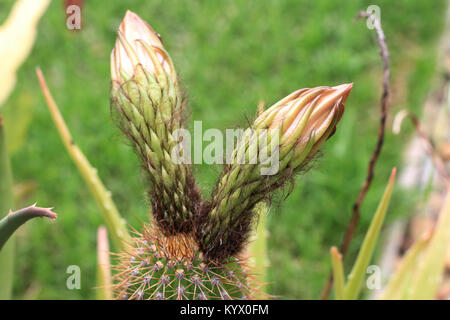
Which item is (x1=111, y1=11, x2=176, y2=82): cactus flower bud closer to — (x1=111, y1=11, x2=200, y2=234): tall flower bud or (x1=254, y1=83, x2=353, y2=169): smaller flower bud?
(x1=111, y1=11, x2=200, y2=234): tall flower bud

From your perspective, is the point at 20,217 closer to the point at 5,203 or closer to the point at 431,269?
the point at 5,203

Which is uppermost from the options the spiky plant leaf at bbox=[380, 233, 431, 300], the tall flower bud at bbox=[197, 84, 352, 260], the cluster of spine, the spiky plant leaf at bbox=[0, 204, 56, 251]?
the tall flower bud at bbox=[197, 84, 352, 260]

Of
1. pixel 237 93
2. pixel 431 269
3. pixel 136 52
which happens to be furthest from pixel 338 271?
pixel 237 93

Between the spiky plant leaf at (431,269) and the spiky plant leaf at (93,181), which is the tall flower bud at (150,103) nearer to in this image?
the spiky plant leaf at (93,181)

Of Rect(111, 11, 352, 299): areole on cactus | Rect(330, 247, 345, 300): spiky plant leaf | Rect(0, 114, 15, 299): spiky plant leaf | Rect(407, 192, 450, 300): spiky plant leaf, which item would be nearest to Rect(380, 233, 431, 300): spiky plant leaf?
Rect(407, 192, 450, 300): spiky plant leaf
